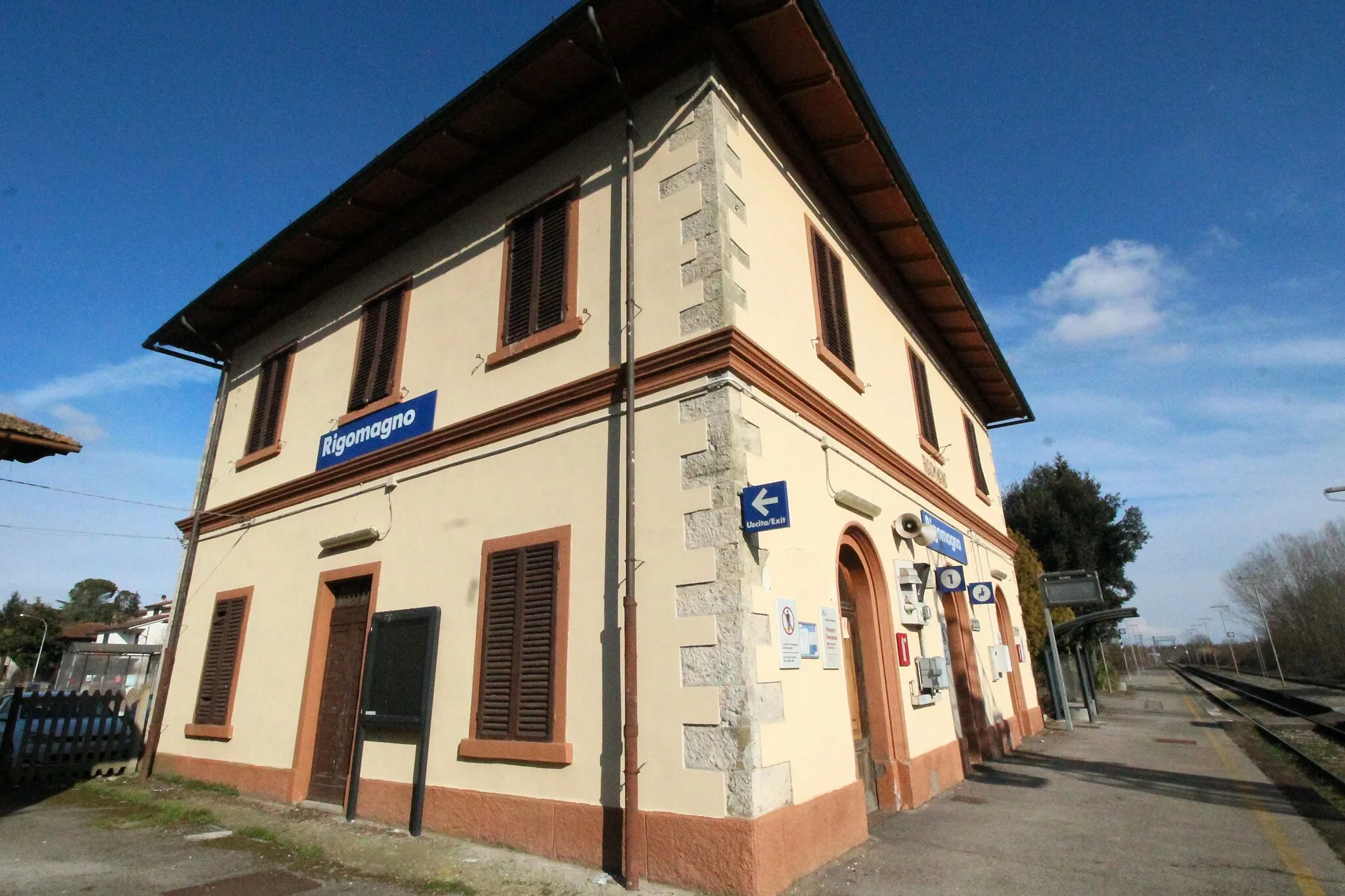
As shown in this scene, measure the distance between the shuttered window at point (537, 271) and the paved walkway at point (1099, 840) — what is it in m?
5.75

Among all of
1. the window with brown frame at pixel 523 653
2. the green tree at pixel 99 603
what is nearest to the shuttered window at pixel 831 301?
the window with brown frame at pixel 523 653

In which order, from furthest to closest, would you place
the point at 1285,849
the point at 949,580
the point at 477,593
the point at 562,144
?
the point at 949,580 → the point at 562,144 → the point at 477,593 → the point at 1285,849

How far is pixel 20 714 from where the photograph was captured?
9.80 m

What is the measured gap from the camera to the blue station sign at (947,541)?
404 inches

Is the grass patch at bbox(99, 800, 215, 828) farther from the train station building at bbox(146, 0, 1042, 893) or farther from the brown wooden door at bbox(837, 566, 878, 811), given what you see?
the brown wooden door at bbox(837, 566, 878, 811)

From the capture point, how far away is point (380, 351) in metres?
9.44

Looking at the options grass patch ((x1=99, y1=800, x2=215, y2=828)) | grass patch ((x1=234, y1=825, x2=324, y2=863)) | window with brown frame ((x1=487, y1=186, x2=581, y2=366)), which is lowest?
grass patch ((x1=234, y1=825, x2=324, y2=863))

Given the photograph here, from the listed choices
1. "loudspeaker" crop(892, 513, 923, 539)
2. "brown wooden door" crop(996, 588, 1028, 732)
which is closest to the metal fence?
"loudspeaker" crop(892, 513, 923, 539)

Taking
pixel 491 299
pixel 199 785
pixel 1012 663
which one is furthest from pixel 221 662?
pixel 1012 663

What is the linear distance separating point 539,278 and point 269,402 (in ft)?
20.5

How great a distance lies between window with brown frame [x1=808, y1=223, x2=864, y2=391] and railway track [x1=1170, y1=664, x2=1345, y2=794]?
798cm

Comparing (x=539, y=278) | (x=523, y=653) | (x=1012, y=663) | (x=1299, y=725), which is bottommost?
(x=1299, y=725)

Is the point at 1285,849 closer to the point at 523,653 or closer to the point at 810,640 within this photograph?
the point at 810,640

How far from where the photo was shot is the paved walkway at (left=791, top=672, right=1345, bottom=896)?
507cm
